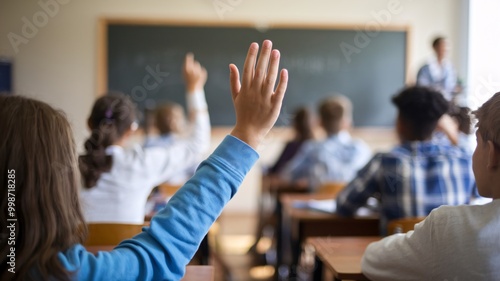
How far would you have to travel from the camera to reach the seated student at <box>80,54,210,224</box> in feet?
7.55

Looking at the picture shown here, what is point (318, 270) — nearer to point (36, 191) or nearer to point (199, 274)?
point (199, 274)

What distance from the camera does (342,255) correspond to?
1.73m

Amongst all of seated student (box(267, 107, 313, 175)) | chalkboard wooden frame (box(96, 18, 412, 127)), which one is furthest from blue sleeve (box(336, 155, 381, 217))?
chalkboard wooden frame (box(96, 18, 412, 127))

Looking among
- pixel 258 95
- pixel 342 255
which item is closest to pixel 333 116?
pixel 342 255

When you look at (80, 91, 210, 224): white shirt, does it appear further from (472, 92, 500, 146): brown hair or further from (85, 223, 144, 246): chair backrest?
(472, 92, 500, 146): brown hair

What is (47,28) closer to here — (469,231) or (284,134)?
(284,134)

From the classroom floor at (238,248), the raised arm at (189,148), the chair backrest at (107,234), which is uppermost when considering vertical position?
the raised arm at (189,148)

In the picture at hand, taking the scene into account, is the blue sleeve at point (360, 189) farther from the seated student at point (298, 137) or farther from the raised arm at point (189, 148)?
the seated student at point (298, 137)

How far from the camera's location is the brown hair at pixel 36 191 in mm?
908

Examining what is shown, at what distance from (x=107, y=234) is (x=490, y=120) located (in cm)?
107

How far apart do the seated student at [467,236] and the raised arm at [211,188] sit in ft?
1.66

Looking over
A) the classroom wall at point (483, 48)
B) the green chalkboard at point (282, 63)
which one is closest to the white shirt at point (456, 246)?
the classroom wall at point (483, 48)

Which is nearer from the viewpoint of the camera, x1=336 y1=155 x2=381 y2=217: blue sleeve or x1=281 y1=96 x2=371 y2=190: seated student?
Result: x1=336 y1=155 x2=381 y2=217: blue sleeve

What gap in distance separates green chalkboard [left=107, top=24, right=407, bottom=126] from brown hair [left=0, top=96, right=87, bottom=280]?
5.40 metres
